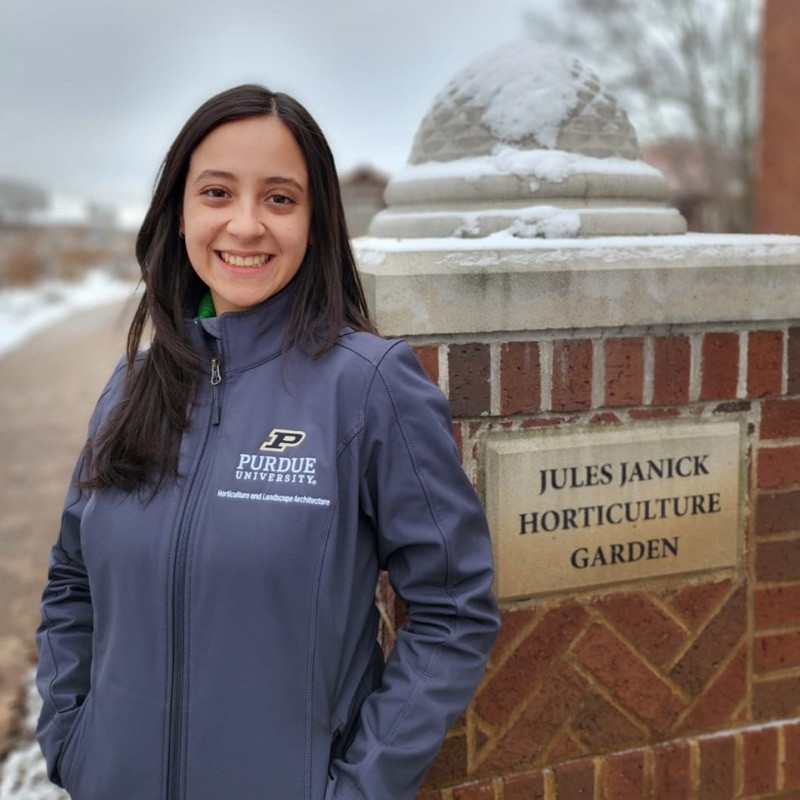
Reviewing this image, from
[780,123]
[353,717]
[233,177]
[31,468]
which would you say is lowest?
[31,468]

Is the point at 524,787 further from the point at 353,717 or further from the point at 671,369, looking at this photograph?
the point at 671,369

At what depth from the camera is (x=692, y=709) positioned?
6.64ft

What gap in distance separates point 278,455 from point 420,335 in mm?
496

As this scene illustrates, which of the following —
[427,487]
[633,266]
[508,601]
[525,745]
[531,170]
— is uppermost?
[531,170]

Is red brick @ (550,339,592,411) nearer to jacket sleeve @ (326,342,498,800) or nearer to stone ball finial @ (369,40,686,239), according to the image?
stone ball finial @ (369,40,686,239)

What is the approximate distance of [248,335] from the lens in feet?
4.77

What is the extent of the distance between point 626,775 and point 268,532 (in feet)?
3.71

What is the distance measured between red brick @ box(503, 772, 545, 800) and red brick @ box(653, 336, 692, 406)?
81cm

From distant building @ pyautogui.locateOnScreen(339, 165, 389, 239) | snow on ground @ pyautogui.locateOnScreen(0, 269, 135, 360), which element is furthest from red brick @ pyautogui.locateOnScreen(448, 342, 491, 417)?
snow on ground @ pyautogui.locateOnScreen(0, 269, 135, 360)

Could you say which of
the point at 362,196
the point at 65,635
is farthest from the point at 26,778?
the point at 362,196

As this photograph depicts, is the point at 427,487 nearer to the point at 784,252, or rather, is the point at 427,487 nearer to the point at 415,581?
the point at 415,581

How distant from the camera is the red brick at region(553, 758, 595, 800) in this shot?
1.95 meters

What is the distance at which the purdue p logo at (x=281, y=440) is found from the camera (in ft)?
4.47

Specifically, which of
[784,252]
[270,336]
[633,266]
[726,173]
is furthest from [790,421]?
[726,173]
